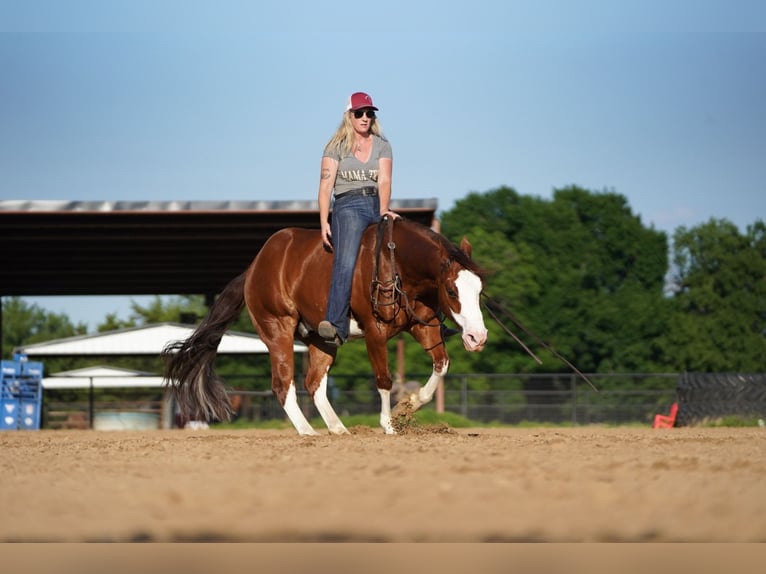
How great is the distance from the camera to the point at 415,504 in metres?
4.59

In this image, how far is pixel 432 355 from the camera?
970 centimetres

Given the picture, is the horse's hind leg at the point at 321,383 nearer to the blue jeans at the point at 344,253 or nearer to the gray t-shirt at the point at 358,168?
the blue jeans at the point at 344,253

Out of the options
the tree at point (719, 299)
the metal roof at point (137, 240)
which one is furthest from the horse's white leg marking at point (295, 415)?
the tree at point (719, 299)

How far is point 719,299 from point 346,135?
55929mm

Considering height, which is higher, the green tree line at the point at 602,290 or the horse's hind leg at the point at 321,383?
the green tree line at the point at 602,290

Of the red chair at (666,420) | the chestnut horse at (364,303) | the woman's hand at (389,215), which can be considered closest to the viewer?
the chestnut horse at (364,303)

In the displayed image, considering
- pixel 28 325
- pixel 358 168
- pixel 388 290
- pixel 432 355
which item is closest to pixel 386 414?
pixel 432 355

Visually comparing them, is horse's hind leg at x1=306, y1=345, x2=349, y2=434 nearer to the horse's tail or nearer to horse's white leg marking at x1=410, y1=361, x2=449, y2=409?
horse's white leg marking at x1=410, y1=361, x2=449, y2=409

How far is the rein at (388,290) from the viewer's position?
930cm

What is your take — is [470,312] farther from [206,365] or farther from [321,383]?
[206,365]

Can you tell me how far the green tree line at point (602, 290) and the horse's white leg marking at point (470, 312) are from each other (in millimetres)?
44496

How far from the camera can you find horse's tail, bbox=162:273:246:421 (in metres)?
11.4

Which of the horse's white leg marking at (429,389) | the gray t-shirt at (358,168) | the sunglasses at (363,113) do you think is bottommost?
the horse's white leg marking at (429,389)

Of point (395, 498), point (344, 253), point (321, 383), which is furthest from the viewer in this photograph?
point (321, 383)
